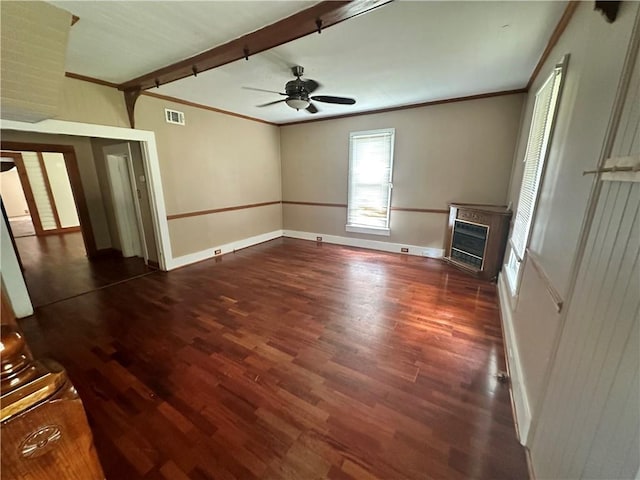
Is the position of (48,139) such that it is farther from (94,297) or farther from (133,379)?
(133,379)

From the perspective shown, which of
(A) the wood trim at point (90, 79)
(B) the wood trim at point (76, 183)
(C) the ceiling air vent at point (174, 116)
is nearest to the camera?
(A) the wood trim at point (90, 79)

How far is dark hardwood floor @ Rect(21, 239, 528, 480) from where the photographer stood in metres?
1.37

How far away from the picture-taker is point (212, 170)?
4.48 m

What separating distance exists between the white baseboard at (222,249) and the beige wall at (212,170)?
9 centimetres

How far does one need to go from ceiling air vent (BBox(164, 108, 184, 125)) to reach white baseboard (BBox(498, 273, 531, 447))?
4.86 meters

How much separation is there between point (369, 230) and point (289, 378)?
362 centimetres

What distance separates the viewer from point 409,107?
167 inches

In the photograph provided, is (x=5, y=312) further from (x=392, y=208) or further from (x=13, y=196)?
(x=13, y=196)

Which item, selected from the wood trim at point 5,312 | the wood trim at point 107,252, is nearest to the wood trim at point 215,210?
the wood trim at point 107,252

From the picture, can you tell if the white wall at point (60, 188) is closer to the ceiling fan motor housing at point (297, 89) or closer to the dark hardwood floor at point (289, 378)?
the dark hardwood floor at point (289, 378)

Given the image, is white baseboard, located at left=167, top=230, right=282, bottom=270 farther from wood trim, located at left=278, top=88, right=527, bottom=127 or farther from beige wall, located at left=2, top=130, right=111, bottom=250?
wood trim, located at left=278, top=88, right=527, bottom=127

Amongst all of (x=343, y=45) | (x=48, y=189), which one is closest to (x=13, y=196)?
(x=48, y=189)

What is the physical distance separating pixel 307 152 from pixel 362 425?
4994mm

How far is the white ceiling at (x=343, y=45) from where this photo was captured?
5.97ft
